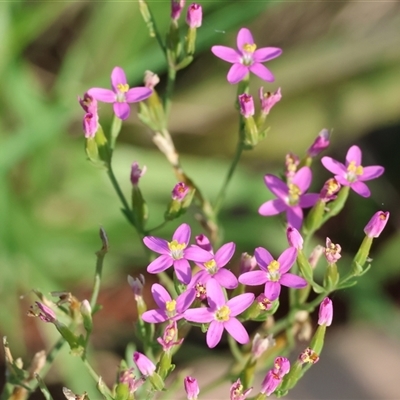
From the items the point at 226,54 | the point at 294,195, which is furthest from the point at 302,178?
the point at 226,54

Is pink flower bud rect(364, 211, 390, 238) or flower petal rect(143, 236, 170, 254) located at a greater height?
flower petal rect(143, 236, 170, 254)

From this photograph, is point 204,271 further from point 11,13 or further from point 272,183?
point 11,13

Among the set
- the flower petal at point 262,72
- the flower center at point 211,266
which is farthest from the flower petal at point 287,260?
the flower petal at point 262,72

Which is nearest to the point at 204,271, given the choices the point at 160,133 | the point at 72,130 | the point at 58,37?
the point at 160,133

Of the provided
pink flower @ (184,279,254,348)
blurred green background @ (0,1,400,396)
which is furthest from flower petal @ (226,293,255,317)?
blurred green background @ (0,1,400,396)

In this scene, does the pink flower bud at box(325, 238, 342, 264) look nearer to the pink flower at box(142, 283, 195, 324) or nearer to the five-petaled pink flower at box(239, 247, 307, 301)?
the five-petaled pink flower at box(239, 247, 307, 301)

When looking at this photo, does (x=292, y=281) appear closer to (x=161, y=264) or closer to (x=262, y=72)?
(x=161, y=264)
